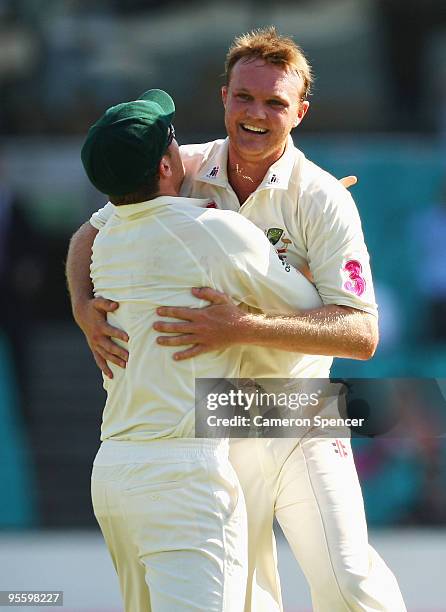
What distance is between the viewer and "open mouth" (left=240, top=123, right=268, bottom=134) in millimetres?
2902

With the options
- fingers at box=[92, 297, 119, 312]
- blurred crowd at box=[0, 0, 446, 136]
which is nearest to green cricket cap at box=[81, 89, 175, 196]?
fingers at box=[92, 297, 119, 312]

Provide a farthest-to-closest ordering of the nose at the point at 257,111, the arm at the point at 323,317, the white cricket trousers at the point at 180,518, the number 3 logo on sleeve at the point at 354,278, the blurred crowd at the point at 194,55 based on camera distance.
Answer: the blurred crowd at the point at 194,55
the nose at the point at 257,111
the number 3 logo on sleeve at the point at 354,278
the arm at the point at 323,317
the white cricket trousers at the point at 180,518

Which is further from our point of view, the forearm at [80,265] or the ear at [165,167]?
the forearm at [80,265]

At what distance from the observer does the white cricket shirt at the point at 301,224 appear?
2.78 metres

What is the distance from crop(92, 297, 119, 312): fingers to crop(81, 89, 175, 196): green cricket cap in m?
0.26

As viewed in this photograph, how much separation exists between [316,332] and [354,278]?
0.17 metres

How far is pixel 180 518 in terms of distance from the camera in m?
2.56

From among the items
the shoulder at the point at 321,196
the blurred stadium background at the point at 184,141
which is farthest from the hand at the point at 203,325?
the blurred stadium background at the point at 184,141

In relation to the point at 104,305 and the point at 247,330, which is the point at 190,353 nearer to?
the point at 247,330

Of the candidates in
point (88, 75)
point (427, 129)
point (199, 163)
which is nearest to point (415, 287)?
→ point (427, 129)

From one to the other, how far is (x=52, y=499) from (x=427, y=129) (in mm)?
3490

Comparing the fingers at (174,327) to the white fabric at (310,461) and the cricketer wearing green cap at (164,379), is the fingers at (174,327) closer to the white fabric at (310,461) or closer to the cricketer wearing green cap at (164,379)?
the cricketer wearing green cap at (164,379)

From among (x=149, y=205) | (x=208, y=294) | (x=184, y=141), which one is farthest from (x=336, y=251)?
(x=184, y=141)

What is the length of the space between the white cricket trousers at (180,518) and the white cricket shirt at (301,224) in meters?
0.35
